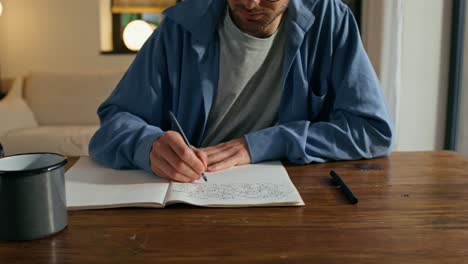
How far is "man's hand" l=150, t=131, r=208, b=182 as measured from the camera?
78 centimetres

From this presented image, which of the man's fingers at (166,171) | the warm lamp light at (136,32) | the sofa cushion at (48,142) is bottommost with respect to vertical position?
the sofa cushion at (48,142)

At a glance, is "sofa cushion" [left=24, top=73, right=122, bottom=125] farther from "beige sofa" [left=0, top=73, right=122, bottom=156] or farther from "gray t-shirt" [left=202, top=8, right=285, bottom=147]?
"gray t-shirt" [left=202, top=8, right=285, bottom=147]

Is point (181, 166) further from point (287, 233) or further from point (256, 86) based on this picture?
point (256, 86)

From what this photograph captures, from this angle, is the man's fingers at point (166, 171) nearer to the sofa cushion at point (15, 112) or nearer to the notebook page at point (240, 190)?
the notebook page at point (240, 190)

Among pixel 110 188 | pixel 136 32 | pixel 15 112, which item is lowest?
pixel 15 112

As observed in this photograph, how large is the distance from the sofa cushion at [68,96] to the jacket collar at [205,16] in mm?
2381

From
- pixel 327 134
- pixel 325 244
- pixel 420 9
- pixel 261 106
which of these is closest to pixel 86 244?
pixel 325 244

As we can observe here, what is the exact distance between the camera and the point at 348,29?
1.13 m

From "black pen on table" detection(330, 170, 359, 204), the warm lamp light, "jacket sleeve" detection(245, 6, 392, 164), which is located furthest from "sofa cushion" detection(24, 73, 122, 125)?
"black pen on table" detection(330, 170, 359, 204)

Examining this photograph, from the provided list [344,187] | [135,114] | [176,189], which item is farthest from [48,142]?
[344,187]

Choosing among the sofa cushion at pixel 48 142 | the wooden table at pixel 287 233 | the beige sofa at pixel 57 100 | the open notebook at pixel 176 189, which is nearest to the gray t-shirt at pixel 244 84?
the open notebook at pixel 176 189

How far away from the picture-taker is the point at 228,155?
909mm

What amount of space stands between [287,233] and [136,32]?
339cm

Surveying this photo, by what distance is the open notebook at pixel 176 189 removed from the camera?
67 cm
